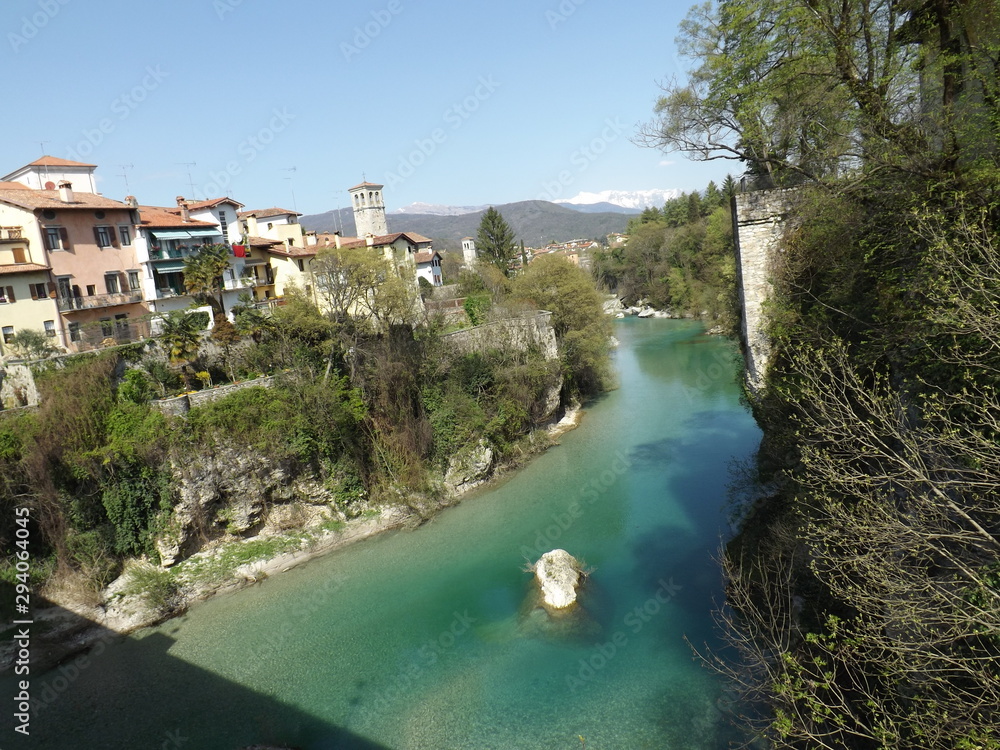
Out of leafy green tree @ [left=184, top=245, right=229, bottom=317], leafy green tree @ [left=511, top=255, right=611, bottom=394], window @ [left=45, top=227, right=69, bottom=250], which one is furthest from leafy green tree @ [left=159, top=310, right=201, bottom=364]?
leafy green tree @ [left=511, top=255, right=611, bottom=394]

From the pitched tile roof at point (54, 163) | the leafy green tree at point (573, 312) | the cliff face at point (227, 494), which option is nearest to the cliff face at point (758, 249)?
the cliff face at point (227, 494)

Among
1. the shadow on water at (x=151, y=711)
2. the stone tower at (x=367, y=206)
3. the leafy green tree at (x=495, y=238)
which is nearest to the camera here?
the shadow on water at (x=151, y=711)

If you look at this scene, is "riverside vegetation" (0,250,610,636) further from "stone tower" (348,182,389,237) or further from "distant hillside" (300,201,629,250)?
"distant hillside" (300,201,629,250)

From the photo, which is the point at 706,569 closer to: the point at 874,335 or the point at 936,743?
the point at 874,335

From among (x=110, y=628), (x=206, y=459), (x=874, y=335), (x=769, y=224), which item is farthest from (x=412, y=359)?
(x=874, y=335)

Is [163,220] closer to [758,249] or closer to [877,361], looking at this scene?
[758,249]

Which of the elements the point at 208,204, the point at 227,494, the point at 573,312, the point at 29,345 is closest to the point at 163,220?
the point at 208,204

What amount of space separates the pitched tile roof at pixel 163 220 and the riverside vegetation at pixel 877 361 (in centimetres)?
1977

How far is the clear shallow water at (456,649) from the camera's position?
9.07m

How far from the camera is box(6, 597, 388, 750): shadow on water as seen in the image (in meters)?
9.26

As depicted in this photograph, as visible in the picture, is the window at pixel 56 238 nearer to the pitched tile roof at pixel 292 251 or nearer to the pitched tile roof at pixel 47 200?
the pitched tile roof at pixel 47 200

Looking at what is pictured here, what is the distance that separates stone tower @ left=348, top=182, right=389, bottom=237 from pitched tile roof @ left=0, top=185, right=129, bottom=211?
2282 cm

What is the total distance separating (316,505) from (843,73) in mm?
15097

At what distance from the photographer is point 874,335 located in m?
7.04
